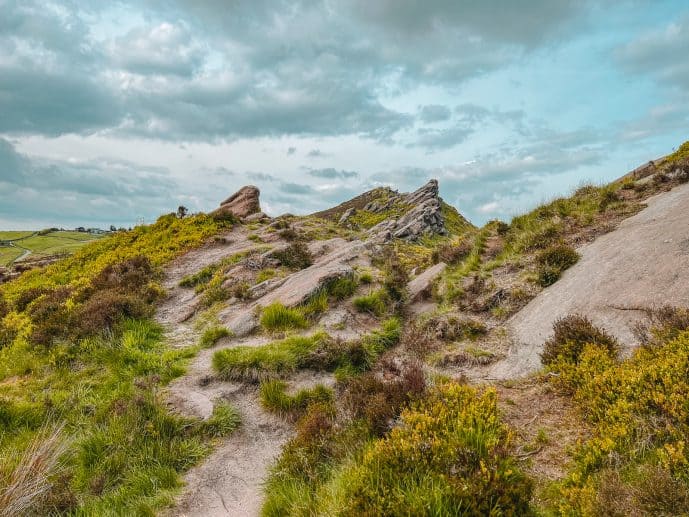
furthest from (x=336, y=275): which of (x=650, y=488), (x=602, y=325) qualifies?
(x=650, y=488)

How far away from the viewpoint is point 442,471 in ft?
14.5

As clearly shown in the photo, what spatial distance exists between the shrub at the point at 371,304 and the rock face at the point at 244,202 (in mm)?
23571

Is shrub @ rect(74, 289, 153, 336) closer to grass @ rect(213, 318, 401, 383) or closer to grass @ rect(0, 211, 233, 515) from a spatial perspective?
grass @ rect(0, 211, 233, 515)

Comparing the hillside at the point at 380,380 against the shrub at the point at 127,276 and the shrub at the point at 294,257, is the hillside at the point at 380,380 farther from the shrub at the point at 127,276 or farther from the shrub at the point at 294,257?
the shrub at the point at 294,257

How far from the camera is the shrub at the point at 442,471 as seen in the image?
395cm

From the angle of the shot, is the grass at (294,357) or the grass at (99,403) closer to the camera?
the grass at (99,403)

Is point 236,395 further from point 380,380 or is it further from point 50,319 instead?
point 50,319

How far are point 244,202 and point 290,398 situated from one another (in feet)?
98.6

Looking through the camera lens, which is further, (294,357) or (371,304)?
(371,304)

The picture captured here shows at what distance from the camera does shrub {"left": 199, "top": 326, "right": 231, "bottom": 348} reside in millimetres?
12394

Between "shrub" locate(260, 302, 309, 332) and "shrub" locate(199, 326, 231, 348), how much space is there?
124 cm

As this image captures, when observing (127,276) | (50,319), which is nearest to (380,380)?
(50,319)

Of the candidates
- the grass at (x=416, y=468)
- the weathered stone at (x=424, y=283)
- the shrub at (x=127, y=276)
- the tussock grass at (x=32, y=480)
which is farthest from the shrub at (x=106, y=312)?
the weathered stone at (x=424, y=283)

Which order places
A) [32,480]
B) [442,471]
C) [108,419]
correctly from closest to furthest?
[442,471], [32,480], [108,419]
